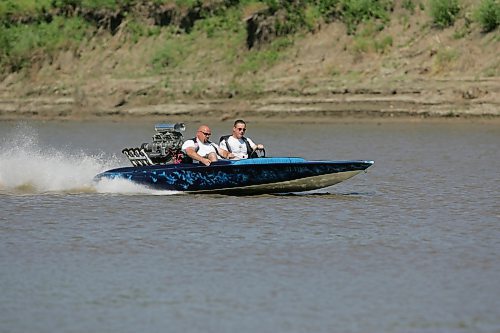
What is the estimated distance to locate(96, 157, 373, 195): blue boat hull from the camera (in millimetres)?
20797

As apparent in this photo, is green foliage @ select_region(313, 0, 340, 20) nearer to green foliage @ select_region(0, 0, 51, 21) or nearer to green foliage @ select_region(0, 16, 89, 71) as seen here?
green foliage @ select_region(0, 16, 89, 71)

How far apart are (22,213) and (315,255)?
247 inches

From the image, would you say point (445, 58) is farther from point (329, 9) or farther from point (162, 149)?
point (162, 149)

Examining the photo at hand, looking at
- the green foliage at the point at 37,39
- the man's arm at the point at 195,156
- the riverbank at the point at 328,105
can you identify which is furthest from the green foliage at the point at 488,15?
the man's arm at the point at 195,156

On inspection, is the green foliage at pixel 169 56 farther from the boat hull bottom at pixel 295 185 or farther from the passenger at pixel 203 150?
the passenger at pixel 203 150

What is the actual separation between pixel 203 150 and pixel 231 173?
605 mm

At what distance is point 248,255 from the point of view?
49.9 feet

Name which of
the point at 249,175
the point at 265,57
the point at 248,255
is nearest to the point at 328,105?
the point at 265,57

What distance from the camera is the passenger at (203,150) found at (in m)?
21.0

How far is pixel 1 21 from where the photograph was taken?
59656 mm

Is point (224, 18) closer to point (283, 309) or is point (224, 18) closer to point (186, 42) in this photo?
point (186, 42)

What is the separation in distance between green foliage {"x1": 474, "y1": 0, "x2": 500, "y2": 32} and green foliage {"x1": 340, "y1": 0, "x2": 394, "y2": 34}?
4666 mm

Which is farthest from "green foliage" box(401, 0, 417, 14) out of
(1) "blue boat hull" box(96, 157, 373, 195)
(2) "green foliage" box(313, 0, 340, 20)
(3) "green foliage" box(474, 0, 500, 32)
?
(1) "blue boat hull" box(96, 157, 373, 195)

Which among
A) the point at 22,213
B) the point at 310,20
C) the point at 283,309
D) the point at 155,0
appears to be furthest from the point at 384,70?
the point at 283,309
